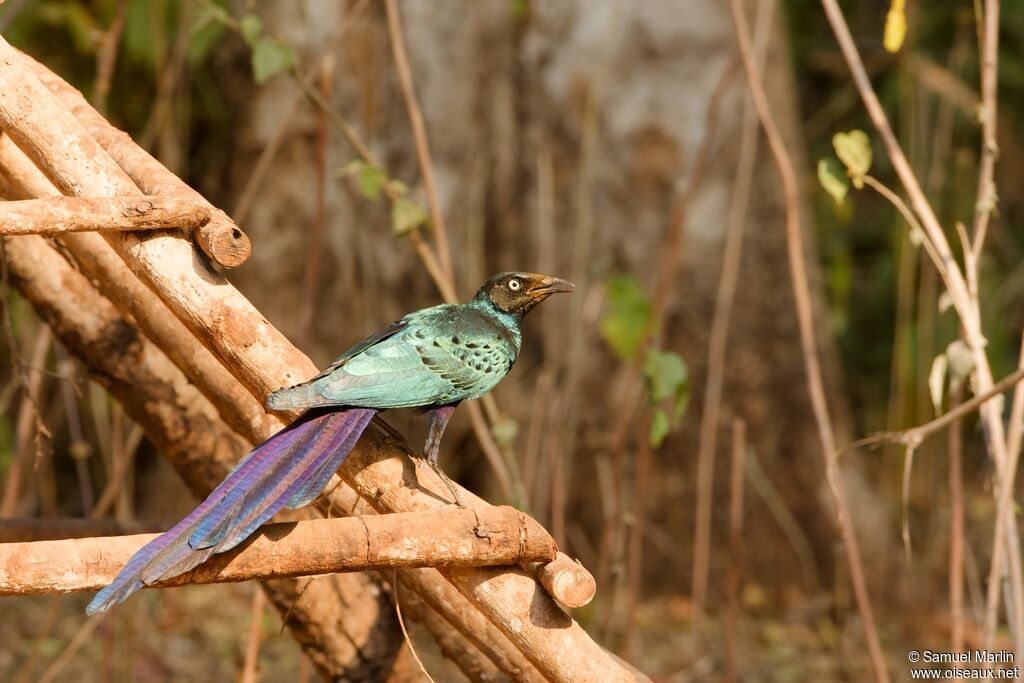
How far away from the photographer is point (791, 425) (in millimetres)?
4254

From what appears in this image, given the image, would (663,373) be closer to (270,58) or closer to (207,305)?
(270,58)

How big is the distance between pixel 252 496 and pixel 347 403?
229mm

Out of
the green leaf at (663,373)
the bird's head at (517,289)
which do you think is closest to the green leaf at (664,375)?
the green leaf at (663,373)

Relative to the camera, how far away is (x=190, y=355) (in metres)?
2.17

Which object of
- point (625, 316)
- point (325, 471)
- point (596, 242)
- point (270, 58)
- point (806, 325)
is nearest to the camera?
point (325, 471)

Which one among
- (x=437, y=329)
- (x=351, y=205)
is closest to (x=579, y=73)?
(x=351, y=205)

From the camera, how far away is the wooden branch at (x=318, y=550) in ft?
4.83

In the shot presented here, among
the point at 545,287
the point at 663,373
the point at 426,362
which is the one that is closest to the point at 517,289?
the point at 545,287

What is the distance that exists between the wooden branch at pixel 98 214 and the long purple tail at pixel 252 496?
1.17 feet

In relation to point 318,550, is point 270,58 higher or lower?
higher

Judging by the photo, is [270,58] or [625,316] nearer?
[270,58]

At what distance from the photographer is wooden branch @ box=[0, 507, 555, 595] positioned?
1474 millimetres

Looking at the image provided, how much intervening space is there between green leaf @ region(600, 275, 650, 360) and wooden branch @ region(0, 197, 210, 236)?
5.57ft

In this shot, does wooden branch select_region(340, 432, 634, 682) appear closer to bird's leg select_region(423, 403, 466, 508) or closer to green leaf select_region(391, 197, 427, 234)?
bird's leg select_region(423, 403, 466, 508)
